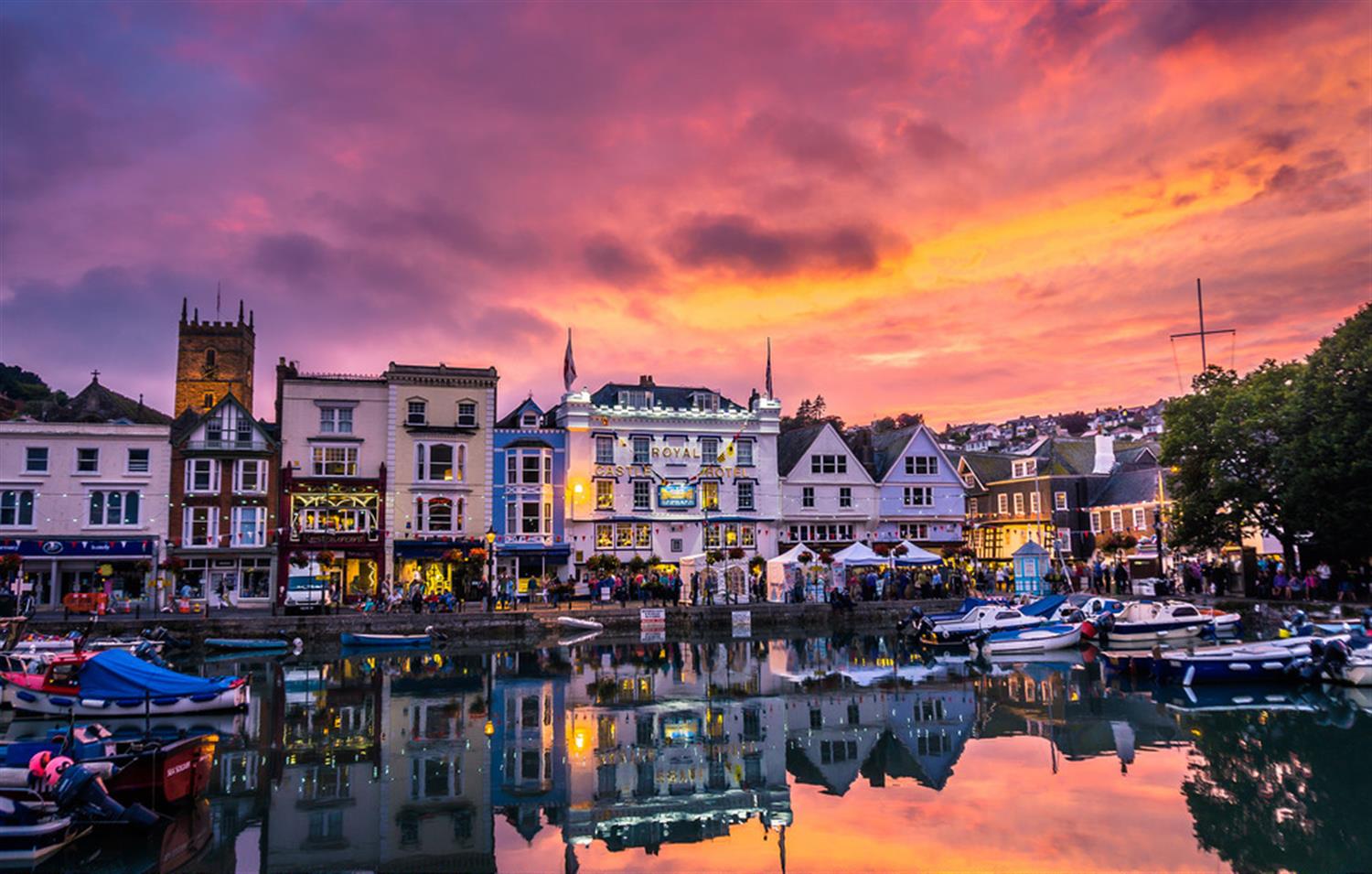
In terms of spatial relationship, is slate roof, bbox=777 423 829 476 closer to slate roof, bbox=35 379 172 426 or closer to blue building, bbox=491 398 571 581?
blue building, bbox=491 398 571 581

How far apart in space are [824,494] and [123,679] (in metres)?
51.5

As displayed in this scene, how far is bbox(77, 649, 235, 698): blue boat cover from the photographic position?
2492cm

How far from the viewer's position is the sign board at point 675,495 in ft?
214

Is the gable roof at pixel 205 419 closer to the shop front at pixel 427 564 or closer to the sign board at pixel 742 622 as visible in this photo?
the shop front at pixel 427 564

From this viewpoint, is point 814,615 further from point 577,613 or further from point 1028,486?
point 1028,486

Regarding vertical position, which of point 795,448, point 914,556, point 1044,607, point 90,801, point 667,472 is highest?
point 795,448

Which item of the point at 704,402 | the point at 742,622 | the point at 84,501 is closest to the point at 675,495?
the point at 704,402

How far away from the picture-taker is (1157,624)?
43.7 m

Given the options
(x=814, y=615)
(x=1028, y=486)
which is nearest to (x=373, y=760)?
(x=814, y=615)

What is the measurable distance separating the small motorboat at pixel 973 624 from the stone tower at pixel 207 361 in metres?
81.4

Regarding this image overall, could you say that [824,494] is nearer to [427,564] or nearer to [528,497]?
[528,497]

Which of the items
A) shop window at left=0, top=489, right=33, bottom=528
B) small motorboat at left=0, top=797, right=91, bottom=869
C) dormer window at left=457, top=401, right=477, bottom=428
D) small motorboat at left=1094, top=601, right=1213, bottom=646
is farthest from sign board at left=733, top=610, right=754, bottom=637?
small motorboat at left=0, top=797, right=91, bottom=869

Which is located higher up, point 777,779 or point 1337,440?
point 1337,440

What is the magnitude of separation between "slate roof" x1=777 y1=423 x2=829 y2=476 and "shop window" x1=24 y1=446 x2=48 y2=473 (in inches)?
1772
